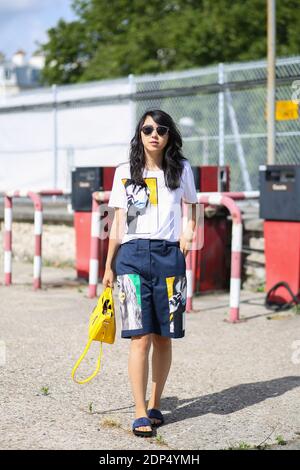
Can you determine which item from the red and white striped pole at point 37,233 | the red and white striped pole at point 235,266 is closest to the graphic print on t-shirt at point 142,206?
the red and white striped pole at point 235,266

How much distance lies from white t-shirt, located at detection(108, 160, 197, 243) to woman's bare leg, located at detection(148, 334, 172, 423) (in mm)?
576

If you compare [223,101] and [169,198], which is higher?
[223,101]

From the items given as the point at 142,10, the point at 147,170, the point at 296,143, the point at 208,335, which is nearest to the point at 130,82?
the point at 296,143

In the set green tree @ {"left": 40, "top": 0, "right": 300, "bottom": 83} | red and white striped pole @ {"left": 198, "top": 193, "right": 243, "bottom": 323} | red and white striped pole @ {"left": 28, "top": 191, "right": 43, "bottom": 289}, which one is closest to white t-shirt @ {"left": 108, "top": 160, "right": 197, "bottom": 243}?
red and white striped pole @ {"left": 198, "top": 193, "right": 243, "bottom": 323}

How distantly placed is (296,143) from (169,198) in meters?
7.81

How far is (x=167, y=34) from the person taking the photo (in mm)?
36562

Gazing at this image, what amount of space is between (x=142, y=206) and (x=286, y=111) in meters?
7.68

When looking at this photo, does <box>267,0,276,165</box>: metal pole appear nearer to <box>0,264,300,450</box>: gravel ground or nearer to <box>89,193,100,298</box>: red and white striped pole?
<box>89,193,100,298</box>: red and white striped pole

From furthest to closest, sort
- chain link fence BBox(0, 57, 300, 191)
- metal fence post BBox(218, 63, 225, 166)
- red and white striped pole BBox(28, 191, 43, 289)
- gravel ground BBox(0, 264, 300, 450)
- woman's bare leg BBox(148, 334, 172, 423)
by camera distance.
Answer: metal fence post BBox(218, 63, 225, 166) < chain link fence BBox(0, 57, 300, 191) < red and white striped pole BBox(28, 191, 43, 289) < woman's bare leg BBox(148, 334, 172, 423) < gravel ground BBox(0, 264, 300, 450)

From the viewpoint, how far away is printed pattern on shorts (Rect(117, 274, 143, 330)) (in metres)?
5.00

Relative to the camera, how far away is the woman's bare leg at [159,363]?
5.20 metres

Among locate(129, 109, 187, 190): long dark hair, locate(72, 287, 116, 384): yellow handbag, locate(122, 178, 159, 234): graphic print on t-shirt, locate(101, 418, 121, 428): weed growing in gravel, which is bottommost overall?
locate(101, 418, 121, 428): weed growing in gravel
